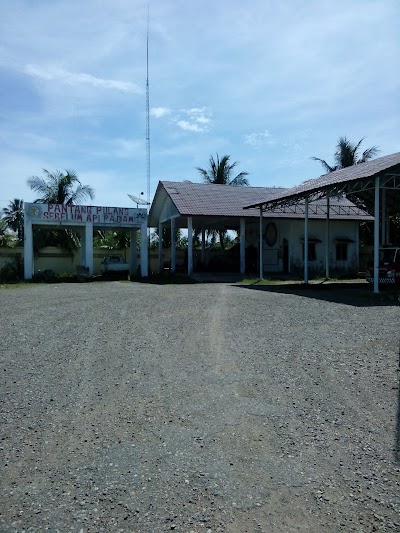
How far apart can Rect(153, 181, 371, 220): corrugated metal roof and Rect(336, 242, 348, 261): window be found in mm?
1692

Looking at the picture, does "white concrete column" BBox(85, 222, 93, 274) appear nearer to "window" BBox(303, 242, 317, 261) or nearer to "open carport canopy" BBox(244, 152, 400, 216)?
"open carport canopy" BBox(244, 152, 400, 216)

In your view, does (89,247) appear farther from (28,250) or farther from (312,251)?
(312,251)

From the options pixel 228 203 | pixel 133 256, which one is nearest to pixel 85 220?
pixel 133 256

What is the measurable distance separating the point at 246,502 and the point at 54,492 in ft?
4.21

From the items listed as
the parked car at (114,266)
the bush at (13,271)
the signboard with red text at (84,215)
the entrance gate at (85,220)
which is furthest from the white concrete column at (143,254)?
the bush at (13,271)

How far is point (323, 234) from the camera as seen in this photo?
96.0 ft

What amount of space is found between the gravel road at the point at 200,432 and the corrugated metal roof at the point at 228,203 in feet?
61.7

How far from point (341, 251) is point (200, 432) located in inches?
1058

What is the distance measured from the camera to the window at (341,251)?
2939 centimetres

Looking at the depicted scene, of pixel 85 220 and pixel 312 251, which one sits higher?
pixel 85 220

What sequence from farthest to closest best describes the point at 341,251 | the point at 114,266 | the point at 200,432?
1. the point at 341,251
2. the point at 114,266
3. the point at 200,432

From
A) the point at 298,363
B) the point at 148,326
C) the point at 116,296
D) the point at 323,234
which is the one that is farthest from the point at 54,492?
the point at 323,234

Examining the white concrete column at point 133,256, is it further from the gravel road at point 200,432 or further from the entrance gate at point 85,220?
the gravel road at point 200,432

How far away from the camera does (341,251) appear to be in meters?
29.5
